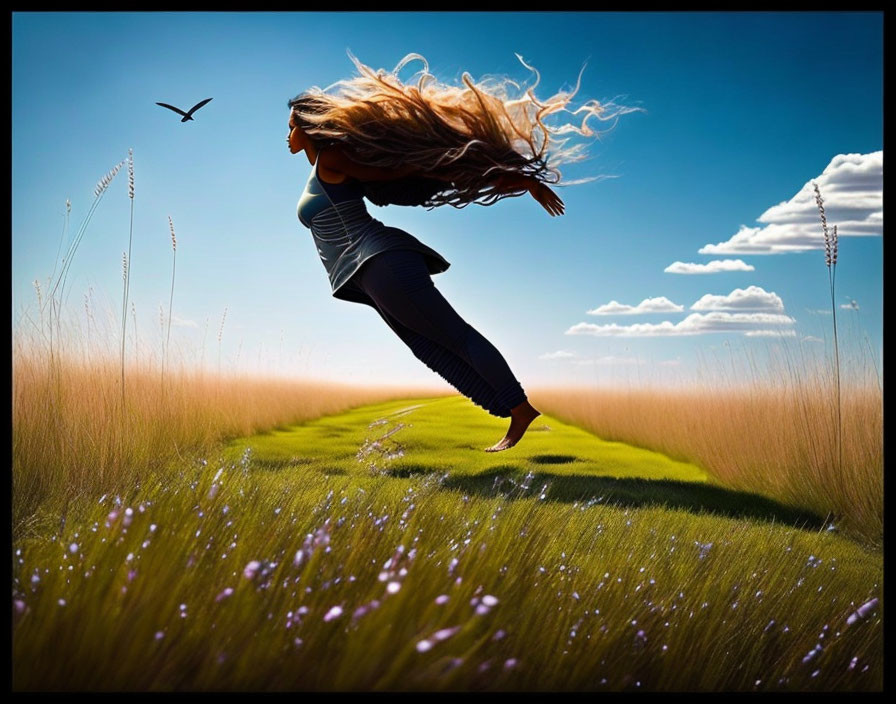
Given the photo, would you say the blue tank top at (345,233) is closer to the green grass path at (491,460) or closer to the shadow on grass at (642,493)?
the green grass path at (491,460)

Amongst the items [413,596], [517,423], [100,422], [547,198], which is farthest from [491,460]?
[413,596]

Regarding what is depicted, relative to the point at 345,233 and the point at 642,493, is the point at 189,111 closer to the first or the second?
the point at 345,233

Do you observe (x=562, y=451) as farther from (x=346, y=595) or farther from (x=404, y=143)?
(x=346, y=595)

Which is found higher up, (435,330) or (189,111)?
(189,111)

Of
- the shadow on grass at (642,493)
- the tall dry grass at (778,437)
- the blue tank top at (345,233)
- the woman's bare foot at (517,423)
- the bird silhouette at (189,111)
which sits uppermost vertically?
the bird silhouette at (189,111)

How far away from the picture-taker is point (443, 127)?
3.30 m

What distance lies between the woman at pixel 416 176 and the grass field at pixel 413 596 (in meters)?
0.62

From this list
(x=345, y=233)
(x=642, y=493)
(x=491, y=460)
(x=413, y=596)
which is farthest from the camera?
(x=491, y=460)

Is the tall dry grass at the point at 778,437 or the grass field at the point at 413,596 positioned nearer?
the grass field at the point at 413,596

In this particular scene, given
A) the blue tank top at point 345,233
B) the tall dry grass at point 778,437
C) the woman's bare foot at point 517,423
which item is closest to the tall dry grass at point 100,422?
the blue tank top at point 345,233

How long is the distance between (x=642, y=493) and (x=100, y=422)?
3.04 meters

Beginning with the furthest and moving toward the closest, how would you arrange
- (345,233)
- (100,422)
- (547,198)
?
(100,422) < (547,198) < (345,233)

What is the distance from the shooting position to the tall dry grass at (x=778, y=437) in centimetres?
390
